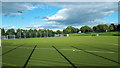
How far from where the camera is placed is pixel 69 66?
546 cm

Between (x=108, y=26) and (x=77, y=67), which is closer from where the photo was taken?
(x=77, y=67)

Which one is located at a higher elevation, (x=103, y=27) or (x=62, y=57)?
(x=103, y=27)

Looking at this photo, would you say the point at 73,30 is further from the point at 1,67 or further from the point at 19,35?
the point at 1,67

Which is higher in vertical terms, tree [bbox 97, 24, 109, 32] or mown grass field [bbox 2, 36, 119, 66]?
tree [bbox 97, 24, 109, 32]

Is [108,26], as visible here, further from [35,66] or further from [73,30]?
[35,66]

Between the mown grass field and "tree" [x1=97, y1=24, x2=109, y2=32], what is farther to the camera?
"tree" [x1=97, y1=24, x2=109, y2=32]

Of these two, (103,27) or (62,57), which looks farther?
(103,27)

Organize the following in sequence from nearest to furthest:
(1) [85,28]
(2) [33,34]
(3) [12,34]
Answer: (3) [12,34], (2) [33,34], (1) [85,28]

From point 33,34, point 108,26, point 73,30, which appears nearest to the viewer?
point 33,34

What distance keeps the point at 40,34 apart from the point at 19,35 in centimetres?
1266

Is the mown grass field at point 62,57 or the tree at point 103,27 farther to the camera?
the tree at point 103,27

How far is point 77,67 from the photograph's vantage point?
528 centimetres

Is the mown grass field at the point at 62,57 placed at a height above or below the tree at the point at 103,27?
below

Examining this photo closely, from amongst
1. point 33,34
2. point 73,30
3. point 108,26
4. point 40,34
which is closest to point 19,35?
point 33,34
